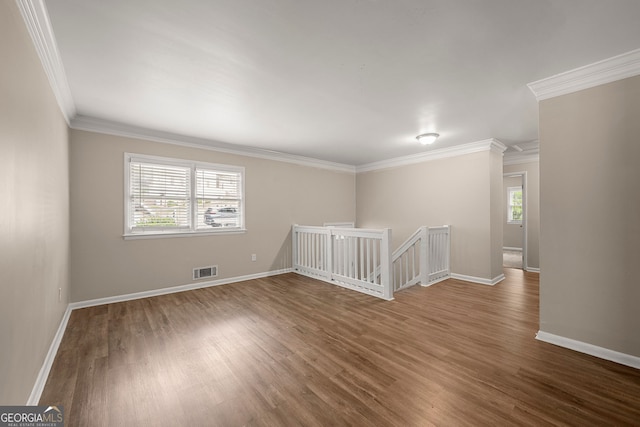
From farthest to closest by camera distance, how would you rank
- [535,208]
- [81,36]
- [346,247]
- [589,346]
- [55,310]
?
[535,208]
[346,247]
[55,310]
[589,346]
[81,36]

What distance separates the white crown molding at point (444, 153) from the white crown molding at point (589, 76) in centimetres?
192

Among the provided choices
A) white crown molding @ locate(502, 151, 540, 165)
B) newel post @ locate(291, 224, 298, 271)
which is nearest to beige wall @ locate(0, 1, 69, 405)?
newel post @ locate(291, 224, 298, 271)

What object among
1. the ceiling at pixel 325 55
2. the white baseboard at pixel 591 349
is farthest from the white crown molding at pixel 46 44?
the white baseboard at pixel 591 349

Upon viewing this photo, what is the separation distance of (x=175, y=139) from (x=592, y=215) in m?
5.09

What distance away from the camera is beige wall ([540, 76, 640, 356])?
2008 mm

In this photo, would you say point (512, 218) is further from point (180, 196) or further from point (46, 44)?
point (46, 44)

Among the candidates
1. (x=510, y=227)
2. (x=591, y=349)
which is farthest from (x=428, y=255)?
(x=510, y=227)

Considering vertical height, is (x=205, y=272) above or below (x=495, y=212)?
below

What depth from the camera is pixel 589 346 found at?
2154 millimetres

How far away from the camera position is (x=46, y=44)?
1.77 meters

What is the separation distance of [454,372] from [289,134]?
3.48 meters

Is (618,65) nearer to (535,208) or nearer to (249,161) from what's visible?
(535,208)

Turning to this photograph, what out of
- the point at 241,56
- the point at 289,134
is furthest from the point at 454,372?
the point at 289,134

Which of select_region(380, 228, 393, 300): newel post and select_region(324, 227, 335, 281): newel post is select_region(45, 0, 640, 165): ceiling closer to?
select_region(380, 228, 393, 300): newel post
